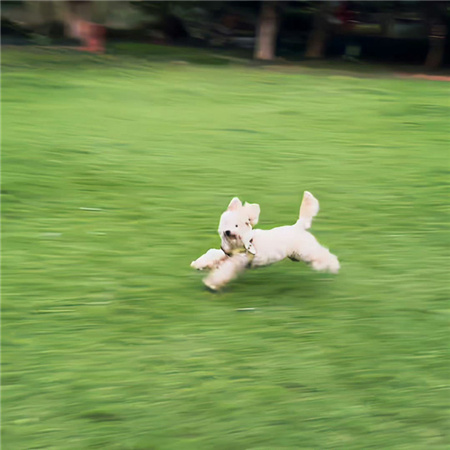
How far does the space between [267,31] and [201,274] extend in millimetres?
10314

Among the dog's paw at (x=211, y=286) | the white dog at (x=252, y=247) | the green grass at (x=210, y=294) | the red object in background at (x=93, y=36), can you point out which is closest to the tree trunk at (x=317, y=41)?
the red object in background at (x=93, y=36)

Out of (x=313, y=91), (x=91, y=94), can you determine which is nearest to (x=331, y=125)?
(x=313, y=91)

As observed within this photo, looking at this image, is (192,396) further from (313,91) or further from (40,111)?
(313,91)

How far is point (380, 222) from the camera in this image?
234 inches

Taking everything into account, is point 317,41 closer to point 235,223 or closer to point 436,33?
point 436,33

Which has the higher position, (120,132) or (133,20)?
(133,20)

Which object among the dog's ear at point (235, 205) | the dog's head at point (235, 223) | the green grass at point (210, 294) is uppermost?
the dog's ear at point (235, 205)

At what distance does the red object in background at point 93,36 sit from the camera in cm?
1405

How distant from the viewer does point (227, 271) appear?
436cm

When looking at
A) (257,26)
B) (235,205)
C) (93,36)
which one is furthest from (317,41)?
(235,205)

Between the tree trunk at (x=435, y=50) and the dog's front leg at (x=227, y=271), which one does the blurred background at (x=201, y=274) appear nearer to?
the dog's front leg at (x=227, y=271)

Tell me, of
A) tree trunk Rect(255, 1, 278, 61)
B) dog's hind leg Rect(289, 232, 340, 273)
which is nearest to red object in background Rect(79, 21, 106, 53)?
tree trunk Rect(255, 1, 278, 61)

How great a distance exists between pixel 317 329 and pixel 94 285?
1.32 meters

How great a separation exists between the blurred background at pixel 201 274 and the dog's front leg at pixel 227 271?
0.10 m
